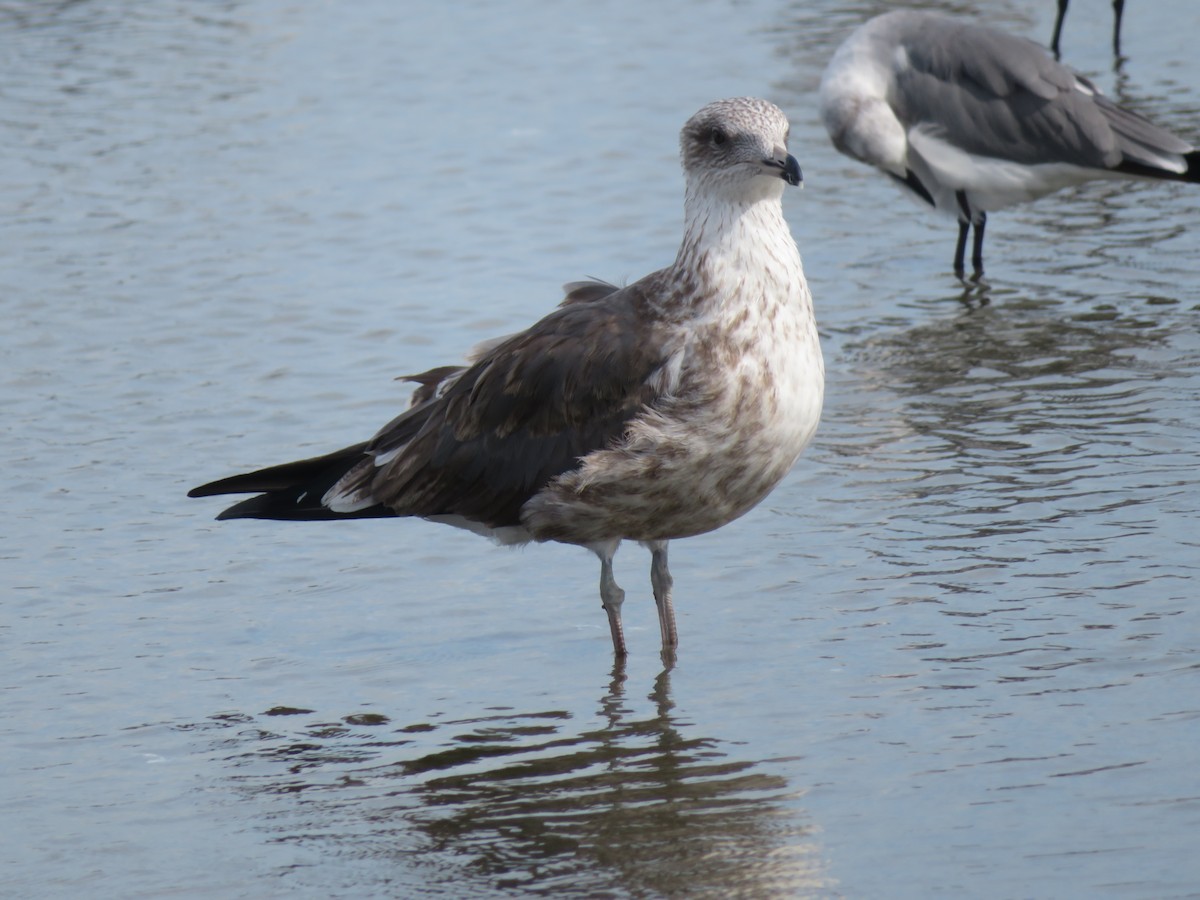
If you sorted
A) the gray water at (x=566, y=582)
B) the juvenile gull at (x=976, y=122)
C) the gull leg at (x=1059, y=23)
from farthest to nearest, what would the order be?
1. the gull leg at (x=1059, y=23)
2. the juvenile gull at (x=976, y=122)
3. the gray water at (x=566, y=582)

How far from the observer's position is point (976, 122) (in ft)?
33.6

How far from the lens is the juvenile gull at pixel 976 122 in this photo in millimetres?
10039

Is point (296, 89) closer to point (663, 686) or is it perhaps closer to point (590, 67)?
point (590, 67)

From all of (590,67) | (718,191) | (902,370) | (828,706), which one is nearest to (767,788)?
(828,706)

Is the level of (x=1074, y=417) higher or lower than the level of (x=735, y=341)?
lower

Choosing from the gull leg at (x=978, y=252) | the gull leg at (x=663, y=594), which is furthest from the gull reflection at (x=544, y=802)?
the gull leg at (x=978, y=252)

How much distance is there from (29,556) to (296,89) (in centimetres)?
881

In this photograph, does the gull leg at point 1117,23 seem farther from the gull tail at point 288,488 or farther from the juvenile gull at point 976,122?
the gull tail at point 288,488

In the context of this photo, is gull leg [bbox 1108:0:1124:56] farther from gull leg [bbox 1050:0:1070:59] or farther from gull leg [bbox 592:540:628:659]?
gull leg [bbox 592:540:628:659]

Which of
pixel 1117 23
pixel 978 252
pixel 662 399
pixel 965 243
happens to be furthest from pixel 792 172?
pixel 1117 23

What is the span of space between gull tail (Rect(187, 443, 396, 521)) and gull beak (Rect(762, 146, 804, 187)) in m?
1.72

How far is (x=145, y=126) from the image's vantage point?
13.7 m

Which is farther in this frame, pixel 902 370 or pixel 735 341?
pixel 902 370

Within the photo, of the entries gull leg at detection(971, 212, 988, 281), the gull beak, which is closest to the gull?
gull leg at detection(971, 212, 988, 281)
